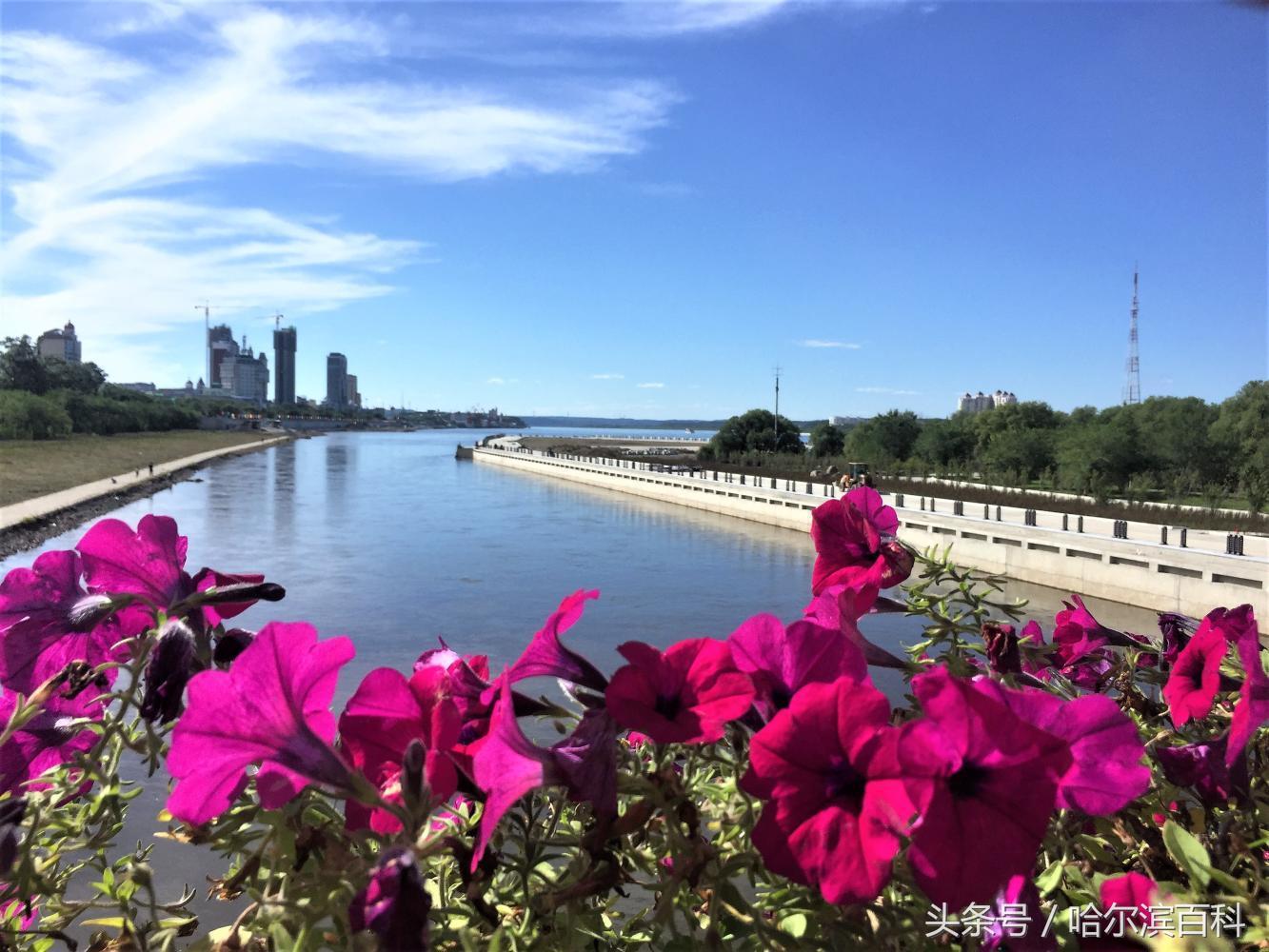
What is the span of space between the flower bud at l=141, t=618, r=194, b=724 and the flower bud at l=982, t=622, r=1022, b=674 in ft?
2.74

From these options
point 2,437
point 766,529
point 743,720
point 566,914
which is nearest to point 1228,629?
point 743,720

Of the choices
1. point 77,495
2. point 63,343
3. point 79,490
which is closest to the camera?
point 77,495

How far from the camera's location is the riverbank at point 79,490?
76.4ft

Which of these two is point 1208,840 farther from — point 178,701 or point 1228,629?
point 178,701

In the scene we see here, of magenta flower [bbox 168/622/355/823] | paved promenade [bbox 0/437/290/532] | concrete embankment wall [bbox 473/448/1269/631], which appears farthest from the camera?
paved promenade [bbox 0/437/290/532]

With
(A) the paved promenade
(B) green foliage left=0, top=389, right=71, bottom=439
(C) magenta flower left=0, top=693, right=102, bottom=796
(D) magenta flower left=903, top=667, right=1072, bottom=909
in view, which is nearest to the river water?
(A) the paved promenade

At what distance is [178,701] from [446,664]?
0.73ft

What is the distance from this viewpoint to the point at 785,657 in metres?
0.70

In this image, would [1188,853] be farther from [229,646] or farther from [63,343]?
[63,343]

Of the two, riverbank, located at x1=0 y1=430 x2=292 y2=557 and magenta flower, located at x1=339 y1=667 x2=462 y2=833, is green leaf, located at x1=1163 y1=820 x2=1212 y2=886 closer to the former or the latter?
magenta flower, located at x1=339 y1=667 x2=462 y2=833

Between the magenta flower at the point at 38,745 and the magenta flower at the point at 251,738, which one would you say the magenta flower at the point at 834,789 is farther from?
the magenta flower at the point at 38,745

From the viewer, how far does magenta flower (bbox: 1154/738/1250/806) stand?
88 cm

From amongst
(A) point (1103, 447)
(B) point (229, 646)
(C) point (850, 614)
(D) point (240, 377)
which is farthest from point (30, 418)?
(D) point (240, 377)

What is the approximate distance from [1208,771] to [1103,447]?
32.5 metres
